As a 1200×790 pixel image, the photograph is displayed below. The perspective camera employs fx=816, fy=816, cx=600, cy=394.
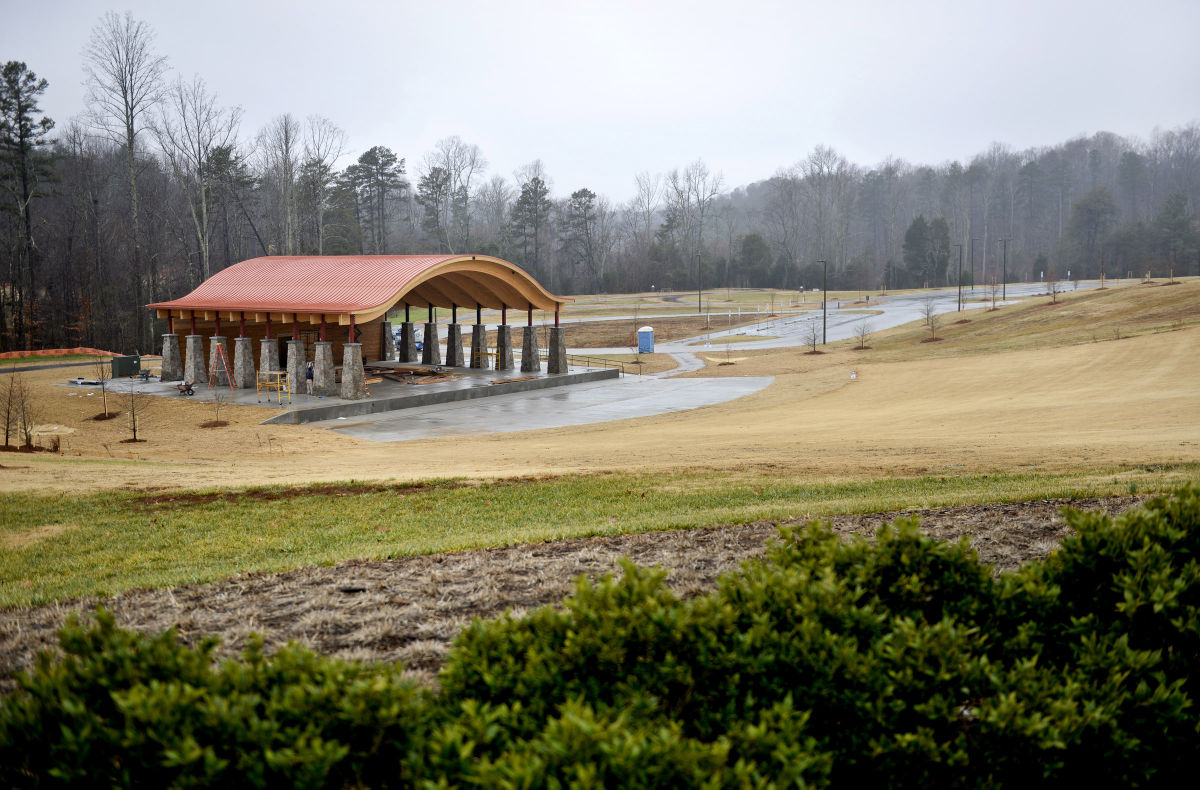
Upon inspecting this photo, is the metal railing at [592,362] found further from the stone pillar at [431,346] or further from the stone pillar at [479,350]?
the stone pillar at [431,346]

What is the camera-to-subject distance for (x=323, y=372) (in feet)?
104

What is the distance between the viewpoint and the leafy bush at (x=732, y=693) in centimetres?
311

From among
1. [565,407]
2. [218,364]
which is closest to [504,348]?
[565,407]

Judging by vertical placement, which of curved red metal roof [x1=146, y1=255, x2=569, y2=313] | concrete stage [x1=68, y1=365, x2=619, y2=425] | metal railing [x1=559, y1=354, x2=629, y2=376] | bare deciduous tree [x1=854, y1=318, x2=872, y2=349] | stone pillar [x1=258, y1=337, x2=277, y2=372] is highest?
curved red metal roof [x1=146, y1=255, x2=569, y2=313]

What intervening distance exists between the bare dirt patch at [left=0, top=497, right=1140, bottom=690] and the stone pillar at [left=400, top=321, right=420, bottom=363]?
36.9 m

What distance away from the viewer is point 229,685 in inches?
137

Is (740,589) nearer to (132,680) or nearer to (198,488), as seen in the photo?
(132,680)

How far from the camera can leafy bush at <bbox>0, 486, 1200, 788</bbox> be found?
10.2 ft

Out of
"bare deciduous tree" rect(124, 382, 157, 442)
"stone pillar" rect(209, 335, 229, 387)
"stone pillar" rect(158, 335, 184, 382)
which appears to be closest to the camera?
"bare deciduous tree" rect(124, 382, 157, 442)

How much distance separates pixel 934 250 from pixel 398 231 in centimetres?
7669

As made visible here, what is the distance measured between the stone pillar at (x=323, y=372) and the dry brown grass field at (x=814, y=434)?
342 cm

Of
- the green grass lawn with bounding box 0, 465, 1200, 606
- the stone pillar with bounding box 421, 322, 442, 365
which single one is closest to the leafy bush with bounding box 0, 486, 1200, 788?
the green grass lawn with bounding box 0, 465, 1200, 606

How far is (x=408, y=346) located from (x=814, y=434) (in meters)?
27.3

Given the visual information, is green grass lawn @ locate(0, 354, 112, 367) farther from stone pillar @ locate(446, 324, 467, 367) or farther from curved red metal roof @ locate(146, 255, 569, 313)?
stone pillar @ locate(446, 324, 467, 367)
